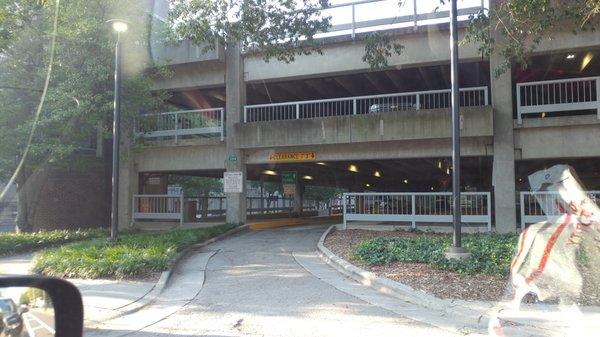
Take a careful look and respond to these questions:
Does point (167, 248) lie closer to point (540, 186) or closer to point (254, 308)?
point (254, 308)

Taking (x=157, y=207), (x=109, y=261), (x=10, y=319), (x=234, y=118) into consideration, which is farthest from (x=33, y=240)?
(x=10, y=319)

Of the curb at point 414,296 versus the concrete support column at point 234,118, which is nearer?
the curb at point 414,296

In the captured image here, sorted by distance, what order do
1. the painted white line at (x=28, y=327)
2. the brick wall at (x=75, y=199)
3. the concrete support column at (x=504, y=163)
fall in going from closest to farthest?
the painted white line at (x=28, y=327), the concrete support column at (x=504, y=163), the brick wall at (x=75, y=199)

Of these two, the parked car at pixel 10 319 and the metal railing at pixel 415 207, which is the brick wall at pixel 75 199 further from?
the parked car at pixel 10 319

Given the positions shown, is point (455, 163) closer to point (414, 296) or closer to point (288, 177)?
point (414, 296)

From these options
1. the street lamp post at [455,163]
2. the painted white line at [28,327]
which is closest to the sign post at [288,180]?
the street lamp post at [455,163]

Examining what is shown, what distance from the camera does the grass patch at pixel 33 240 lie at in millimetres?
14705

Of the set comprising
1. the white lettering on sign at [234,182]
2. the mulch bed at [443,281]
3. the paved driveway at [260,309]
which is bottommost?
the paved driveway at [260,309]

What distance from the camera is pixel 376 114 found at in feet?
55.4

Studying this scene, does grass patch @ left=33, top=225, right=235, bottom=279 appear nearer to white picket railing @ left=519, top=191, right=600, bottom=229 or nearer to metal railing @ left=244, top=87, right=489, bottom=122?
metal railing @ left=244, top=87, right=489, bottom=122

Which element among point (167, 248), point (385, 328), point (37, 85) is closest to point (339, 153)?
point (167, 248)

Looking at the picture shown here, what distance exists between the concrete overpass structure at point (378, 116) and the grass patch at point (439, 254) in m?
5.22

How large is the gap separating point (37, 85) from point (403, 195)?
12446 millimetres

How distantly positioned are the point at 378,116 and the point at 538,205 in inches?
220
